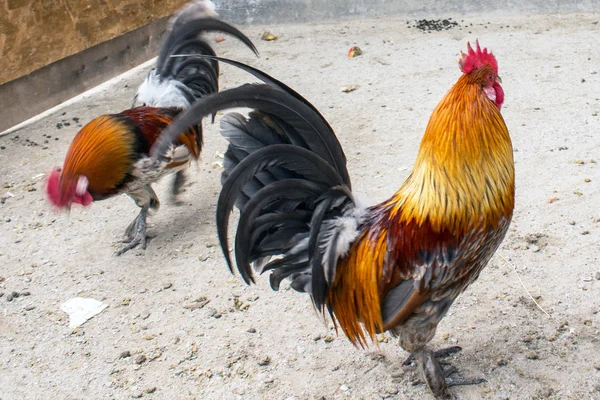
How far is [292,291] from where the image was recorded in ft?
11.8

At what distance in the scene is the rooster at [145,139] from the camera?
368 centimetres

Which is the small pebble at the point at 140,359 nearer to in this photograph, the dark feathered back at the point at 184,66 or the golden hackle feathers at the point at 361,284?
the golden hackle feathers at the point at 361,284

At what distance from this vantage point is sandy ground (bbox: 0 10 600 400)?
296 cm

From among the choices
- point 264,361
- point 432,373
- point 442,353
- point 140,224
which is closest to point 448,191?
point 432,373

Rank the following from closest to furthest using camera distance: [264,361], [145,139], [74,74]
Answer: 1. [264,361]
2. [145,139]
3. [74,74]

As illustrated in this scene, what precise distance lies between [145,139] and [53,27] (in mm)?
2814

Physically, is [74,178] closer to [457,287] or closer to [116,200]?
[116,200]

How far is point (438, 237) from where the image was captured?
241 cm

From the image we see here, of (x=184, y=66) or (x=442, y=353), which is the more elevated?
(x=184, y=66)

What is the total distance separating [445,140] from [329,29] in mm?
5503

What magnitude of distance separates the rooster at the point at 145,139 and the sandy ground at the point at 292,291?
1.36 feet

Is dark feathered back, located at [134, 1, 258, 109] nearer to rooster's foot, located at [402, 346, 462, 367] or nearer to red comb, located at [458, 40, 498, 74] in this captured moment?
red comb, located at [458, 40, 498, 74]

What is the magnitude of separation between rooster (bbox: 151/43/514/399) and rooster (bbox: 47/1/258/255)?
3.67 feet

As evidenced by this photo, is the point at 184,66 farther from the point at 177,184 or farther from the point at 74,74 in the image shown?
the point at 74,74
